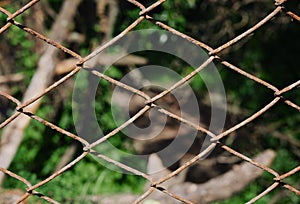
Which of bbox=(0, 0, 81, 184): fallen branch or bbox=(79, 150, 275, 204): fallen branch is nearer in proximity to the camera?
bbox=(0, 0, 81, 184): fallen branch

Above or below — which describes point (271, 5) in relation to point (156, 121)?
above

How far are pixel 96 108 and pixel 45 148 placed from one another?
363 millimetres

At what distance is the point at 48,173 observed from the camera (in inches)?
109

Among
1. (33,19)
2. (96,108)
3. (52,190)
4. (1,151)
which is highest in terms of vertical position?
(33,19)

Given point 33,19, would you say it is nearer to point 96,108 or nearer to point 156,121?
point 96,108

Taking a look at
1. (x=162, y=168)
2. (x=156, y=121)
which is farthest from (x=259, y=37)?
(x=162, y=168)

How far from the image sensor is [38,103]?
8.63 feet

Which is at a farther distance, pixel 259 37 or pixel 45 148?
pixel 259 37

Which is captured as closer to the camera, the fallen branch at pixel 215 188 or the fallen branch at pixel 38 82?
the fallen branch at pixel 38 82

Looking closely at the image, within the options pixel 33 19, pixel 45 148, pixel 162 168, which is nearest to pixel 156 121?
pixel 162 168

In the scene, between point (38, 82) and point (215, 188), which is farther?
point (215, 188)

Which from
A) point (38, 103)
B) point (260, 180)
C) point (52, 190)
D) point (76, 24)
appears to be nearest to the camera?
point (52, 190)

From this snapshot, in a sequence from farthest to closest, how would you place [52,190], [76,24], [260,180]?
[76,24] → [260,180] → [52,190]

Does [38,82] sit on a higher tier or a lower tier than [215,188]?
higher
